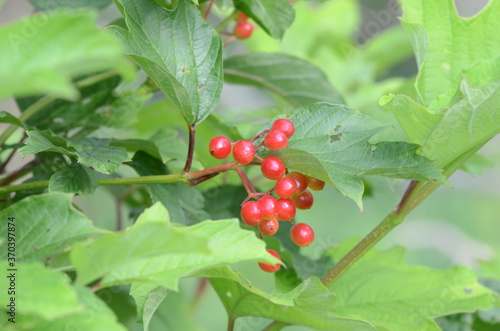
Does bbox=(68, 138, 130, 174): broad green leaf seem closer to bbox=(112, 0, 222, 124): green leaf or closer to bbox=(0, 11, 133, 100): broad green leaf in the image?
bbox=(112, 0, 222, 124): green leaf

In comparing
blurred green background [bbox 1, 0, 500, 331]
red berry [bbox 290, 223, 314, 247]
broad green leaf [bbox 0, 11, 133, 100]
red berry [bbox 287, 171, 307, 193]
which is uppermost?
broad green leaf [bbox 0, 11, 133, 100]

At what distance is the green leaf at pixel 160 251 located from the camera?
1.21 feet

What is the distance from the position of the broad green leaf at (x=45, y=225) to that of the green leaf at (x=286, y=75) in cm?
41

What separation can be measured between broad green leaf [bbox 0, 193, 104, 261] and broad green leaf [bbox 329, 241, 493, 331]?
34 centimetres

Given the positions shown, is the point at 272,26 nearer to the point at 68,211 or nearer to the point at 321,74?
the point at 321,74

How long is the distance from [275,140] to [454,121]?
17cm

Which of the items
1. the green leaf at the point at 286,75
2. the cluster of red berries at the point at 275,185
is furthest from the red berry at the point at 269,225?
the green leaf at the point at 286,75

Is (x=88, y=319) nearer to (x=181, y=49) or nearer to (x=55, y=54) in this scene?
(x=55, y=54)

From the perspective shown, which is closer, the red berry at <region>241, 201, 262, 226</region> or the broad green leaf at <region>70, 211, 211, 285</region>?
the broad green leaf at <region>70, 211, 211, 285</region>

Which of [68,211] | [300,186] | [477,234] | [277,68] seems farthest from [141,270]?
[477,234]

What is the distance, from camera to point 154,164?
656 millimetres

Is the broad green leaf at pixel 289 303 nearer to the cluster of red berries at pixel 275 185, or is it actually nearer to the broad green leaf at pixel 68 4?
the cluster of red berries at pixel 275 185

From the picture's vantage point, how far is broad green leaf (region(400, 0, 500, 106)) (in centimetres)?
64

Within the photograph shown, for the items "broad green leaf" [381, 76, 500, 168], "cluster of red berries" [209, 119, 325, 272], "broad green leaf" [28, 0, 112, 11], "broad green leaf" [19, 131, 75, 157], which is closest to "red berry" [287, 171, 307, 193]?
"cluster of red berries" [209, 119, 325, 272]
